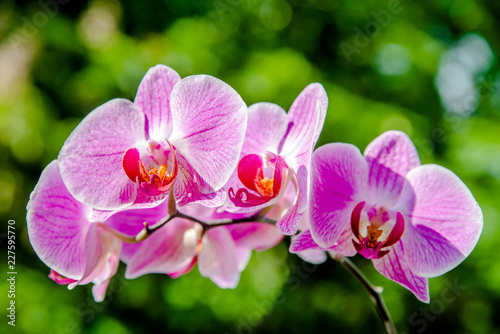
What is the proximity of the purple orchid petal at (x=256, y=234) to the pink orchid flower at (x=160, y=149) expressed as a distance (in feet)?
0.51

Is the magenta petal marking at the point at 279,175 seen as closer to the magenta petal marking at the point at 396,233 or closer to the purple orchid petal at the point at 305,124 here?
the purple orchid petal at the point at 305,124

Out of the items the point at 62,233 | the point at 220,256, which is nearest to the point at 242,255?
the point at 220,256

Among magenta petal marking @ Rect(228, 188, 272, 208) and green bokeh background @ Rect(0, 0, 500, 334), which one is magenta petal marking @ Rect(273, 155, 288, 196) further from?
green bokeh background @ Rect(0, 0, 500, 334)

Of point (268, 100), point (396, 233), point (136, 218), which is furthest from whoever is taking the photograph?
point (268, 100)

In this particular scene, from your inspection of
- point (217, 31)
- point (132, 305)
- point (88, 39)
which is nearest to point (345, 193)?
point (132, 305)

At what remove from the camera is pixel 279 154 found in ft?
1.87

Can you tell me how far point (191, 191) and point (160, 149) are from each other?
6 cm

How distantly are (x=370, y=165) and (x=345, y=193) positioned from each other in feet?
0.14

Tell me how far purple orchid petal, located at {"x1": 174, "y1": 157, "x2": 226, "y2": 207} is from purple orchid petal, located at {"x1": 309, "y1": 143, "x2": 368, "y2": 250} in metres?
0.10

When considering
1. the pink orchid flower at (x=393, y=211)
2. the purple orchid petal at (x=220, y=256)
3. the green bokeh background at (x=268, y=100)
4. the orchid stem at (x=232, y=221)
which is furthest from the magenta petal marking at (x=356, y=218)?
the green bokeh background at (x=268, y=100)

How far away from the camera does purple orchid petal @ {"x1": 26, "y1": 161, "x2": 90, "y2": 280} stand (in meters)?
0.52

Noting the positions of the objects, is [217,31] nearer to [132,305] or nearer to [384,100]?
[384,100]

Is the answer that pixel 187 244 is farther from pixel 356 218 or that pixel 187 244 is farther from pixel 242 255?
pixel 356 218

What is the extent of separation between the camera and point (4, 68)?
2.07m
